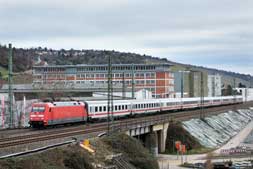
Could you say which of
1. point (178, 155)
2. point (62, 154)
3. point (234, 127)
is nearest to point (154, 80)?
point (234, 127)

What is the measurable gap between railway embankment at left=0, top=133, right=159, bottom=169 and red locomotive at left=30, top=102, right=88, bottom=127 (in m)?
7.08

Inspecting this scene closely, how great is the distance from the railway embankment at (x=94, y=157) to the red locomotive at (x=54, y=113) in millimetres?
7083

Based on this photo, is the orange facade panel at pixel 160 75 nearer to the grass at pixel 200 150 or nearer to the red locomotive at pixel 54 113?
the grass at pixel 200 150

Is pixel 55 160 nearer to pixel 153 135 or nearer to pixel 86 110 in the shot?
pixel 86 110

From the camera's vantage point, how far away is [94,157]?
106 feet

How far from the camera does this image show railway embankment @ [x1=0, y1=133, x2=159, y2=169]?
81.2 ft

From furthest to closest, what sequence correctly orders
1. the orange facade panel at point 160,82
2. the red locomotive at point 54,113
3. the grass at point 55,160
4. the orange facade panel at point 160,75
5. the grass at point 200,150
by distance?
the orange facade panel at point 160,82 → the orange facade panel at point 160,75 → the grass at point 200,150 → the red locomotive at point 54,113 → the grass at point 55,160

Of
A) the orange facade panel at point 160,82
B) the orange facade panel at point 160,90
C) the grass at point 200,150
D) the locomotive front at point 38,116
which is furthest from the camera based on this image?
the orange facade panel at point 160,82

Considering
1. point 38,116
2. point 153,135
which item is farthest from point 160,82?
point 38,116

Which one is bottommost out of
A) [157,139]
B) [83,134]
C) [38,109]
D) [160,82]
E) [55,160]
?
[157,139]

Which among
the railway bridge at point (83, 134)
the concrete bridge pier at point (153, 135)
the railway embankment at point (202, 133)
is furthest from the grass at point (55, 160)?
the railway embankment at point (202, 133)

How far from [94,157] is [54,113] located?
48.3 feet

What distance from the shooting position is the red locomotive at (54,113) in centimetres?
4472

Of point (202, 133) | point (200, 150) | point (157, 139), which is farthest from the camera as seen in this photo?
point (202, 133)
